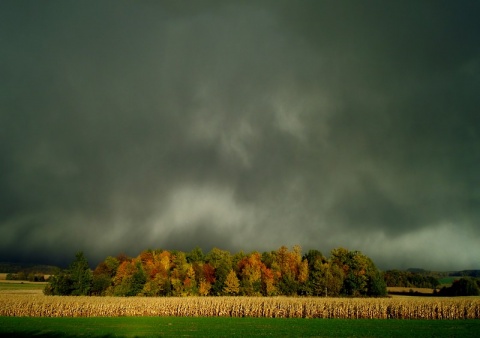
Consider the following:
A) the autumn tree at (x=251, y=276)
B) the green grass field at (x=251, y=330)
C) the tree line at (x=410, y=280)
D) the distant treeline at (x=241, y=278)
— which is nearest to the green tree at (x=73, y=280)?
the distant treeline at (x=241, y=278)

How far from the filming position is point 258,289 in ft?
331

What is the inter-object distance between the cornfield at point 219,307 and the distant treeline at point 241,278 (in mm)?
37360

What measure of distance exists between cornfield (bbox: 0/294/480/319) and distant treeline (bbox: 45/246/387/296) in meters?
37.4

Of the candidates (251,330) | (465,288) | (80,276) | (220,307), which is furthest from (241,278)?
(251,330)

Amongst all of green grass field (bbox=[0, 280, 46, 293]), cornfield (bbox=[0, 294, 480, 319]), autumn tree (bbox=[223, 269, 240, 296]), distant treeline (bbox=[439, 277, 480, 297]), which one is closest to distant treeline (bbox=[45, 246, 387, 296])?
autumn tree (bbox=[223, 269, 240, 296])

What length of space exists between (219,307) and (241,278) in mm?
47536

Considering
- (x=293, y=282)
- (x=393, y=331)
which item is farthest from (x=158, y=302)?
(x=293, y=282)

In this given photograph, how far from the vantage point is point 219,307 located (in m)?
60.5

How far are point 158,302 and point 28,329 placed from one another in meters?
22.1

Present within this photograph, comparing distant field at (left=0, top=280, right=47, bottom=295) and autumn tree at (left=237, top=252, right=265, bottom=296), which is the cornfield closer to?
distant field at (left=0, top=280, right=47, bottom=295)

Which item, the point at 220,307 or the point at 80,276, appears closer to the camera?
the point at 220,307

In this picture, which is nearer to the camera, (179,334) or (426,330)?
(179,334)

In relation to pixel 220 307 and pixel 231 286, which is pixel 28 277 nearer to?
pixel 231 286

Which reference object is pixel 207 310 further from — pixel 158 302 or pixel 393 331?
pixel 393 331
